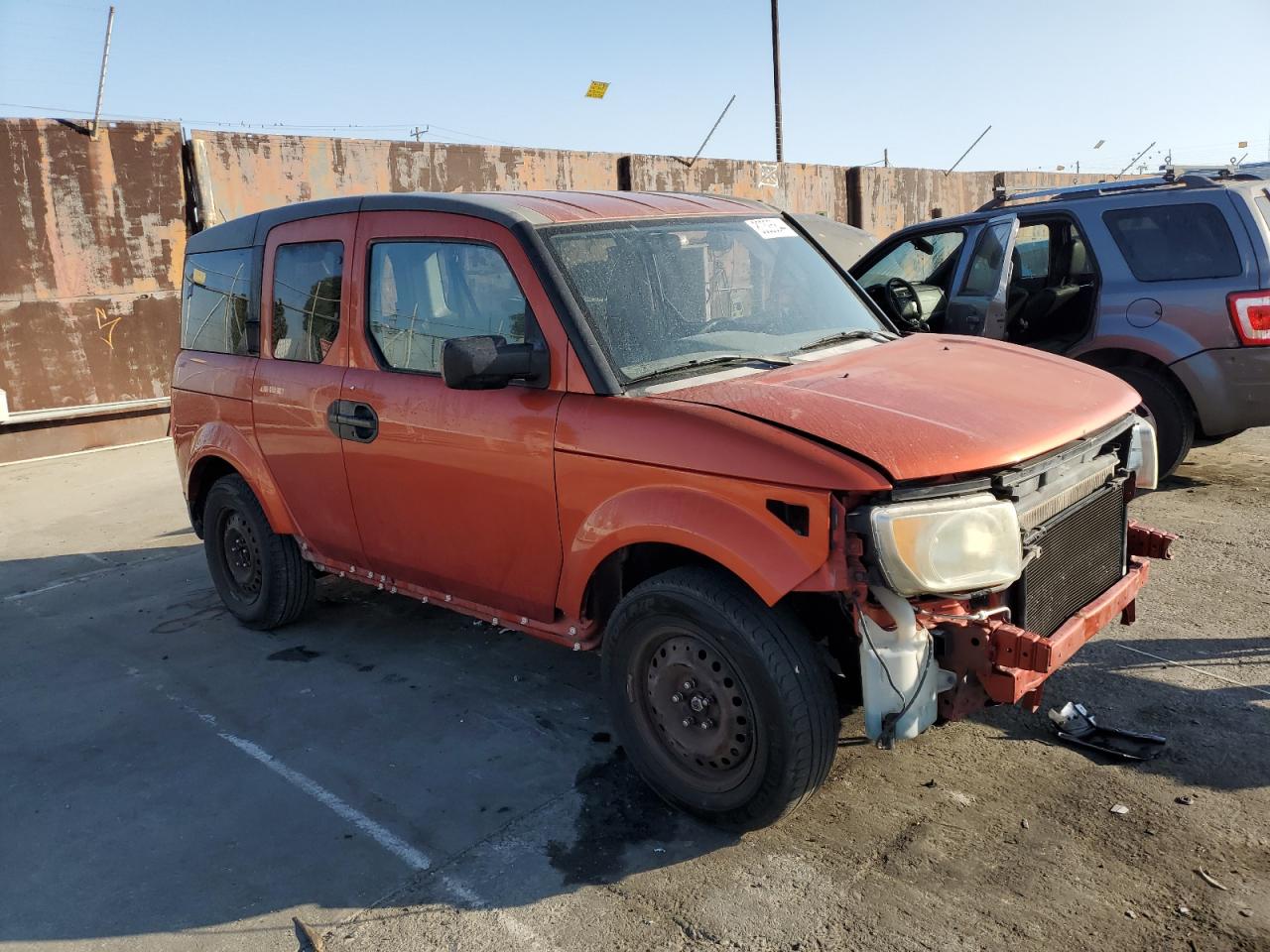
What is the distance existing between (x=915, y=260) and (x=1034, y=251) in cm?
82

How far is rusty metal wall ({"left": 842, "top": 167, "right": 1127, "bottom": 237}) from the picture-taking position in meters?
19.1

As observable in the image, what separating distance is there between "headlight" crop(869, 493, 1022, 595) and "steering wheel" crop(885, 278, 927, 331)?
10.9 ft

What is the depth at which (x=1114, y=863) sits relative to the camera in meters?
2.93

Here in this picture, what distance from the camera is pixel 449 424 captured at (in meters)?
3.79

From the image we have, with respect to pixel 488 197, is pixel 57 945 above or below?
below

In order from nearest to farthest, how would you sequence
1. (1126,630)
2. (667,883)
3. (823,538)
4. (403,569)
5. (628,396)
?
(823,538) < (667,883) < (628,396) < (403,569) < (1126,630)

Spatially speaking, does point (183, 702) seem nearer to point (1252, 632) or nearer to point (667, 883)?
point (667, 883)

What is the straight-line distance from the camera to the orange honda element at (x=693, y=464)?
2.84m

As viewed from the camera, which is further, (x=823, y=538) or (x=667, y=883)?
(x=667, y=883)

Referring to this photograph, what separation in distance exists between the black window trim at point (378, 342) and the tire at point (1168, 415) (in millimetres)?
4253

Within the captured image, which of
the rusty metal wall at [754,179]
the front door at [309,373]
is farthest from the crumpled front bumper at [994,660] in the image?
the rusty metal wall at [754,179]

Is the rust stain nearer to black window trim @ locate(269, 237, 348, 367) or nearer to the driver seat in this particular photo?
black window trim @ locate(269, 237, 348, 367)

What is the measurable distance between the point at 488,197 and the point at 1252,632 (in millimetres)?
3723

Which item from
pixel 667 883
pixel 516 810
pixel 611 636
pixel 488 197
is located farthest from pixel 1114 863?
pixel 488 197
